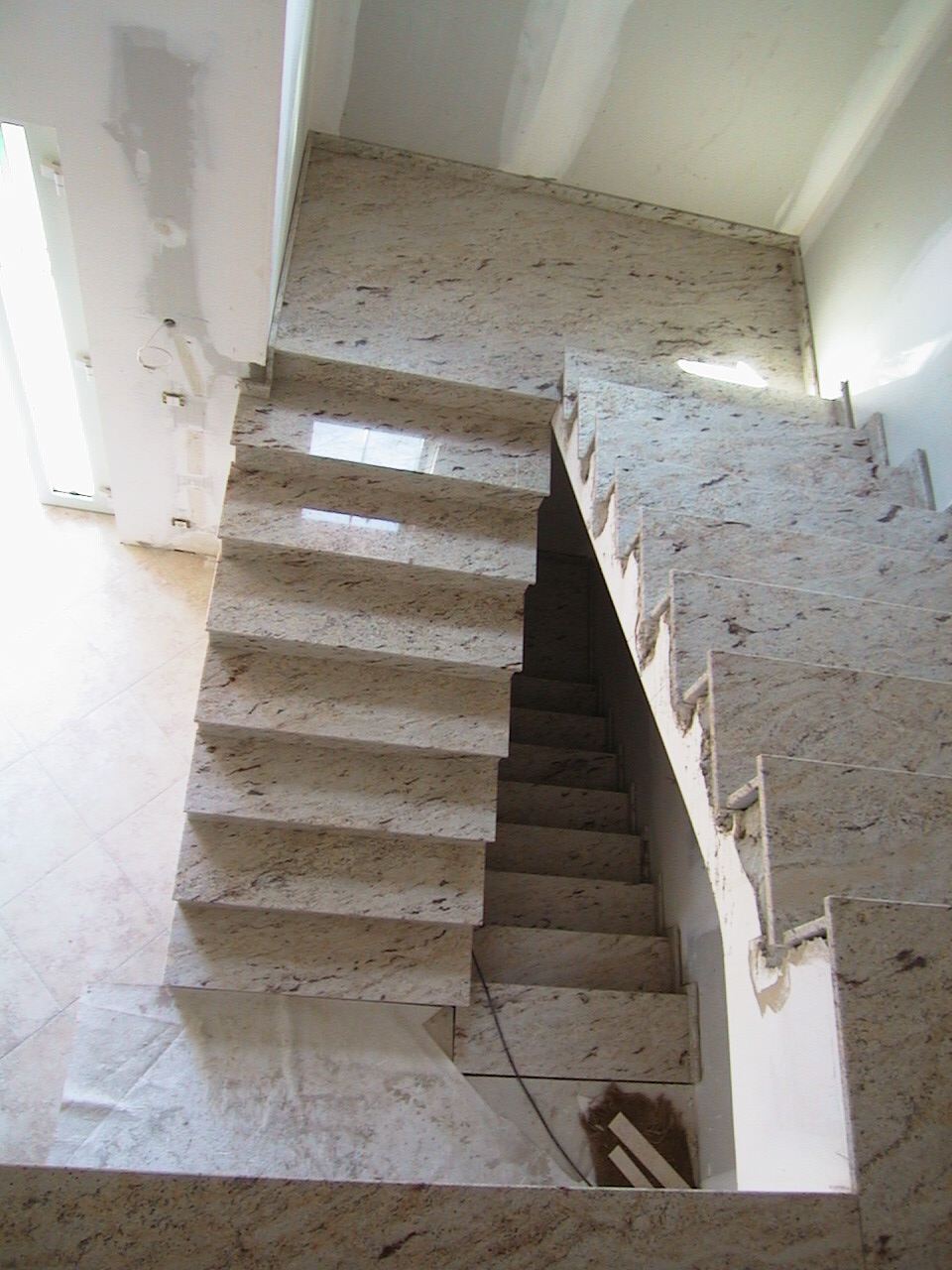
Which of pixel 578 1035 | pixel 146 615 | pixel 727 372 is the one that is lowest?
pixel 578 1035

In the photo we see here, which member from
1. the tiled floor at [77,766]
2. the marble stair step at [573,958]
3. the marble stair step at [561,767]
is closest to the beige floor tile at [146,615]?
the tiled floor at [77,766]

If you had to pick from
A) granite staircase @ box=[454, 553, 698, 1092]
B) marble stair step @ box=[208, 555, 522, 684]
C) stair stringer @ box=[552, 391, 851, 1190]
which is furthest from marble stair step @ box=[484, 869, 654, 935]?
stair stringer @ box=[552, 391, 851, 1190]

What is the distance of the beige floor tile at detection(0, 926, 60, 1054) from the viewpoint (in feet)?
9.23

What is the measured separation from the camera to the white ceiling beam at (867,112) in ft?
10.4

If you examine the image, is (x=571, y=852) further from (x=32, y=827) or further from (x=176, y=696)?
(x=32, y=827)

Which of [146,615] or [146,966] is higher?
[146,615]

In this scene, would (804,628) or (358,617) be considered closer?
(804,628)

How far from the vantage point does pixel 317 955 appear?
2.73 meters

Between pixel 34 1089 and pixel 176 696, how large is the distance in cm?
138

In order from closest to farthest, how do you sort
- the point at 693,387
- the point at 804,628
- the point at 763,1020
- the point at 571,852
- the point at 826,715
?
1. the point at 763,1020
2. the point at 826,715
3. the point at 804,628
4. the point at 693,387
5. the point at 571,852

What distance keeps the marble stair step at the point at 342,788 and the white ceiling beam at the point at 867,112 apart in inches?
104

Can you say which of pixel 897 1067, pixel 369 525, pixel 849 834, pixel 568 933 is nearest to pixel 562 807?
pixel 568 933

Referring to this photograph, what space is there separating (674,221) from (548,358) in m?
1.06

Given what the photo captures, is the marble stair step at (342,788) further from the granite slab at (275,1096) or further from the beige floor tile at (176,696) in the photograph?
the beige floor tile at (176,696)
